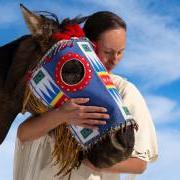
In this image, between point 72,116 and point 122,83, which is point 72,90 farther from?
point 122,83

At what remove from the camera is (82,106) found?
1.79 m

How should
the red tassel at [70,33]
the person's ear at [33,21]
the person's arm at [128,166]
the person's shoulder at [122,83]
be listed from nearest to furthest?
the person's ear at [33,21] < the red tassel at [70,33] < the person's arm at [128,166] < the person's shoulder at [122,83]

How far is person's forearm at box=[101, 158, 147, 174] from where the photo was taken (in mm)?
1996

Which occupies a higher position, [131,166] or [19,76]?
[19,76]

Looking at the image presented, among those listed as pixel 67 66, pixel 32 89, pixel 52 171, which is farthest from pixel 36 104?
pixel 52 171

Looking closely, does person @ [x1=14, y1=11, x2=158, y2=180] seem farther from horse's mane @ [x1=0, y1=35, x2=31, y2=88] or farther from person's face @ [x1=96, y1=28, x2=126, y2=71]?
horse's mane @ [x1=0, y1=35, x2=31, y2=88]

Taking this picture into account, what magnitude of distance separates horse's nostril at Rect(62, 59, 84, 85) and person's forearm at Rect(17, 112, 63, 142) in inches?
5.5

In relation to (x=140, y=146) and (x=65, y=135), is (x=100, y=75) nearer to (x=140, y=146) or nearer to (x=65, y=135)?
(x=65, y=135)

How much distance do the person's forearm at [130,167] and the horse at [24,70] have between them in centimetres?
14

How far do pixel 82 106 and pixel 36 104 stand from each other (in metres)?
0.21

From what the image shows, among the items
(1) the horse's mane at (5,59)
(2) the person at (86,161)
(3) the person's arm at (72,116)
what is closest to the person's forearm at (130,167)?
(2) the person at (86,161)

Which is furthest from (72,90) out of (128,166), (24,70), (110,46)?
(128,166)

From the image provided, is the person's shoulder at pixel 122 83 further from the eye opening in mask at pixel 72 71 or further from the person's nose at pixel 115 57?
the eye opening in mask at pixel 72 71

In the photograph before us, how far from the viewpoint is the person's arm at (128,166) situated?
1973 mm
